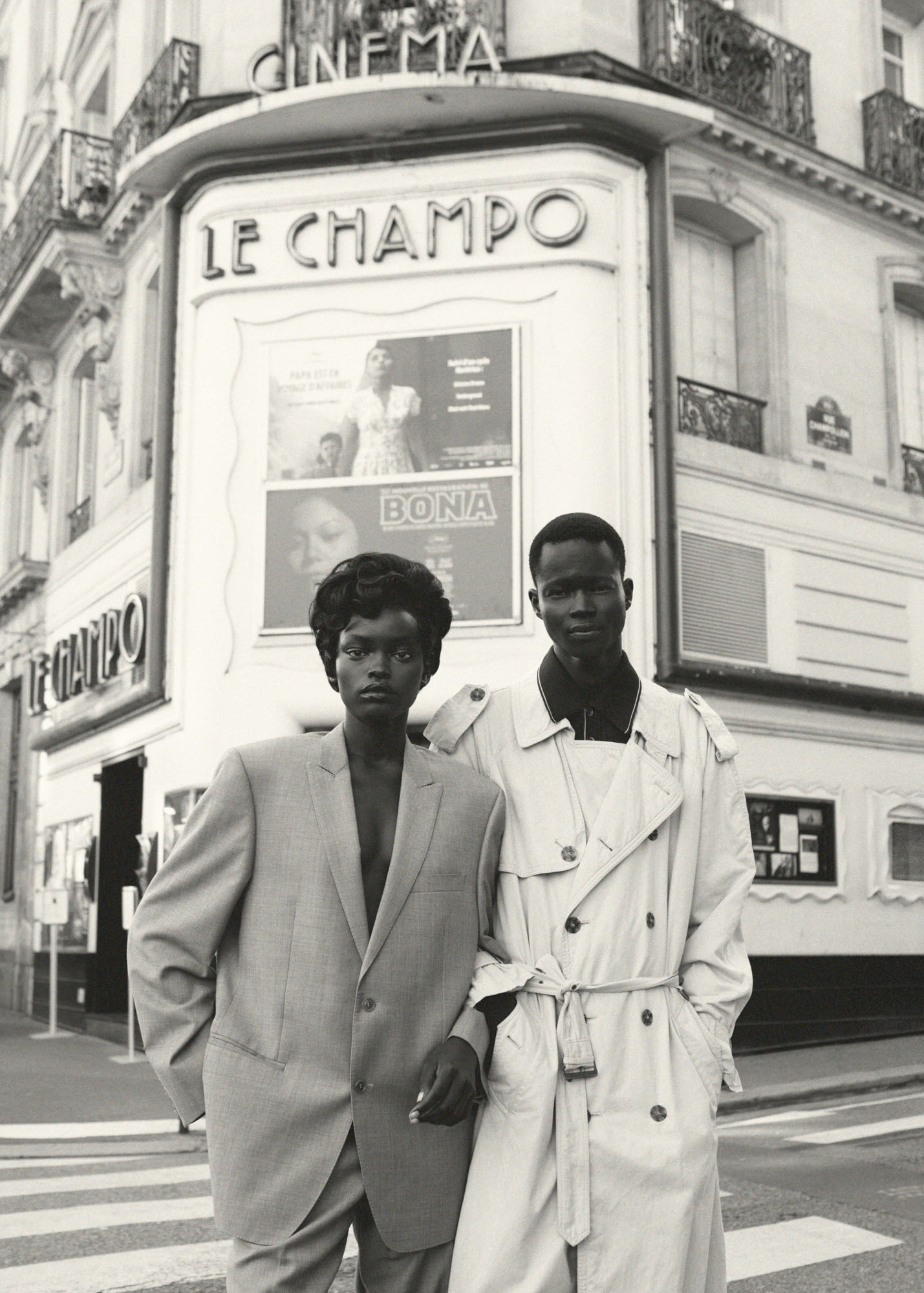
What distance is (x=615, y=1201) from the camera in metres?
2.41

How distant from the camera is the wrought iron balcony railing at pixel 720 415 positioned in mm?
13500

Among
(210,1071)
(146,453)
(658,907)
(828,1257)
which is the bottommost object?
(828,1257)

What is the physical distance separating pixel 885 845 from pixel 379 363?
22.5 ft

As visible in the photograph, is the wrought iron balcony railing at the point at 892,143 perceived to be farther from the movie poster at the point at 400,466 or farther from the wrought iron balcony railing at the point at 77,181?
the wrought iron balcony railing at the point at 77,181

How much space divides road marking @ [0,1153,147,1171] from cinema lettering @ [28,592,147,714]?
6683 millimetres

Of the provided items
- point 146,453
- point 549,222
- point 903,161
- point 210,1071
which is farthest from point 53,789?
point 210,1071

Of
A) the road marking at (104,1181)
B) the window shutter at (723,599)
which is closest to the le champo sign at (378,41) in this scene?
the window shutter at (723,599)

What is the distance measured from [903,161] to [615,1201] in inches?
592

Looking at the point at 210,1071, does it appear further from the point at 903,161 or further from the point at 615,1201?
the point at 903,161

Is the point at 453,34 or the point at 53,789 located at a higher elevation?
the point at 453,34

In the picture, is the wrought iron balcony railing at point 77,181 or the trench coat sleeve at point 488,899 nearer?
the trench coat sleeve at point 488,899

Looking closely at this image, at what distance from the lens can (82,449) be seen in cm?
1844

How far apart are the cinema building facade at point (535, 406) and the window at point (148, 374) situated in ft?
2.58

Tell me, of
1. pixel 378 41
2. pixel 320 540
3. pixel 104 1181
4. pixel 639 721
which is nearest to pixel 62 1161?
pixel 104 1181
